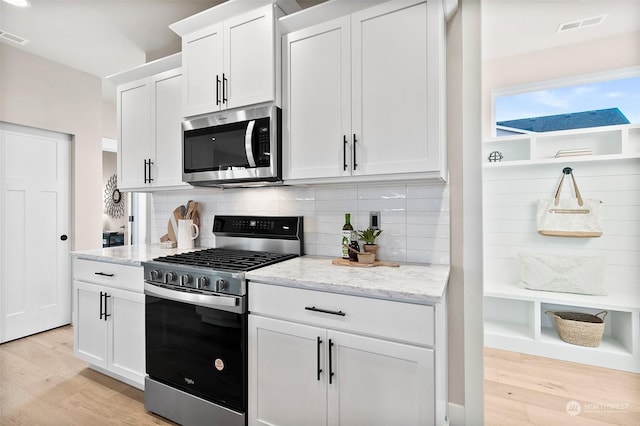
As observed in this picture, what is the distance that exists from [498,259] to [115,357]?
3.33m

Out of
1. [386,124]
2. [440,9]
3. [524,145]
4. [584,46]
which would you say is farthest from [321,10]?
[584,46]

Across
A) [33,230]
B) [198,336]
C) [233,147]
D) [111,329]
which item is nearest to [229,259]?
[198,336]

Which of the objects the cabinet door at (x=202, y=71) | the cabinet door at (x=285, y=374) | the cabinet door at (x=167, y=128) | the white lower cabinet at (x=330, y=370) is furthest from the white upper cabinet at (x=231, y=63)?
the cabinet door at (x=285, y=374)

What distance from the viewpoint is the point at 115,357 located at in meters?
2.10

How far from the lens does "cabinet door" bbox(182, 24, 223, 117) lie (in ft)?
6.60

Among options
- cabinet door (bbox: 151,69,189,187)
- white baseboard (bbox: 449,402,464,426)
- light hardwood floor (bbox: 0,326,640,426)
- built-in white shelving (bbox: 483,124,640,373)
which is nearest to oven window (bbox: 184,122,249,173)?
cabinet door (bbox: 151,69,189,187)

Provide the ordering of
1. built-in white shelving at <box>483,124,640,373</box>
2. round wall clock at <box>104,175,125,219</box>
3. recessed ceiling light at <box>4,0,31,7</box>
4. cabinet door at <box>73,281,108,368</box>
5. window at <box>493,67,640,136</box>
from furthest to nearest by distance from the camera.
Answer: round wall clock at <box>104,175,125,219</box> → window at <box>493,67,640,136</box> → built-in white shelving at <box>483,124,640,373</box> → recessed ceiling light at <box>4,0,31,7</box> → cabinet door at <box>73,281,108,368</box>

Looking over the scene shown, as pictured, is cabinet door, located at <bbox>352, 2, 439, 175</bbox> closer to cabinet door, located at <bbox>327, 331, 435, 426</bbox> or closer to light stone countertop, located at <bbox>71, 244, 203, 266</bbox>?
cabinet door, located at <bbox>327, 331, 435, 426</bbox>

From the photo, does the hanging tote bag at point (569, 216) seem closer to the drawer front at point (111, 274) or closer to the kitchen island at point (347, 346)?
the kitchen island at point (347, 346)

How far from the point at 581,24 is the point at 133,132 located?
373 centimetres

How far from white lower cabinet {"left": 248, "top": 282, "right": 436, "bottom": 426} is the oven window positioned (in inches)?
33.9

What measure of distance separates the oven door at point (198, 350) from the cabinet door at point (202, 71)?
4.20 ft

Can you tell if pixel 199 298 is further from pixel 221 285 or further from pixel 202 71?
pixel 202 71

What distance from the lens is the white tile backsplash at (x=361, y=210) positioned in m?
1.79
